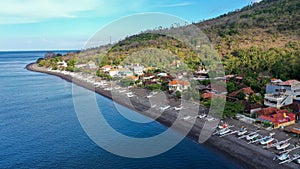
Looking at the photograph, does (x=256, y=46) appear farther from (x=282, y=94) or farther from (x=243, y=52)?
(x=282, y=94)

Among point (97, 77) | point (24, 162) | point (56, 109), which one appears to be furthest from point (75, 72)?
point (24, 162)

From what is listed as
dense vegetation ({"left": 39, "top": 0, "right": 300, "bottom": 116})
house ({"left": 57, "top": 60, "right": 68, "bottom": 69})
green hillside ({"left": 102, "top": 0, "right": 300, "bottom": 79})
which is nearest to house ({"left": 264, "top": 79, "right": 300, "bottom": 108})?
dense vegetation ({"left": 39, "top": 0, "right": 300, "bottom": 116})

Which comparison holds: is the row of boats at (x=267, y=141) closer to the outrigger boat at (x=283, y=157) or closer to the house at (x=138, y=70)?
the outrigger boat at (x=283, y=157)

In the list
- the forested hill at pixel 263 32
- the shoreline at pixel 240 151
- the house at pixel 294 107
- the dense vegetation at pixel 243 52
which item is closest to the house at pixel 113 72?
the dense vegetation at pixel 243 52

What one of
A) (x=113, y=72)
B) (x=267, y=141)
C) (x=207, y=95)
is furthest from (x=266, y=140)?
(x=113, y=72)

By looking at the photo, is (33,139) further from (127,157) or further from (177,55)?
(177,55)
